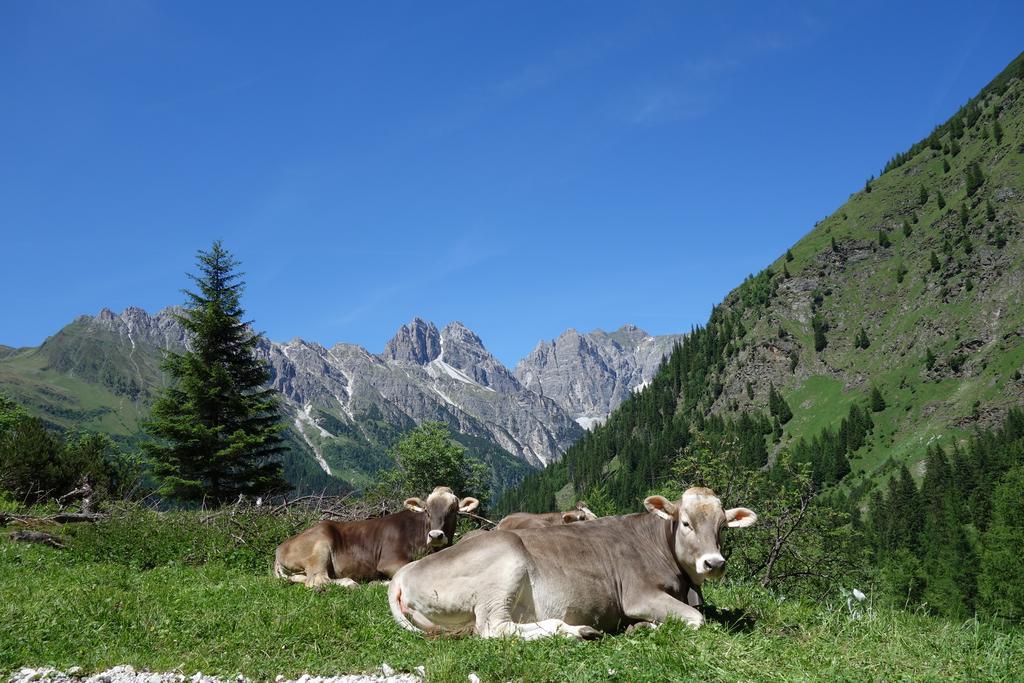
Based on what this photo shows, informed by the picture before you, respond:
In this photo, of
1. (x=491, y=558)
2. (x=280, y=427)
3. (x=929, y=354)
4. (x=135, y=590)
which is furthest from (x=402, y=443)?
(x=929, y=354)

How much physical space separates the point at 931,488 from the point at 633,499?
82.8m

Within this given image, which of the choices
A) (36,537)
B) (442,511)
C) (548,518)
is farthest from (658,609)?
(36,537)

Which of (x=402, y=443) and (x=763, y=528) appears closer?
(x=763, y=528)

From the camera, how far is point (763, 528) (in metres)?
20.8

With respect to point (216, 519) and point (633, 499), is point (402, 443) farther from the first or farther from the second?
point (633, 499)

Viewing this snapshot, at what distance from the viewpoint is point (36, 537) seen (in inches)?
612

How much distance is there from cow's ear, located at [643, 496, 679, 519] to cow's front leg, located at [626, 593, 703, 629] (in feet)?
3.31

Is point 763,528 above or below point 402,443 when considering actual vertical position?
below

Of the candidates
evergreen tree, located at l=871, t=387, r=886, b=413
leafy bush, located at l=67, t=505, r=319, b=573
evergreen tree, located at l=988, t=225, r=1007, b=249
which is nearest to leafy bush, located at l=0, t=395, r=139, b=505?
leafy bush, located at l=67, t=505, r=319, b=573

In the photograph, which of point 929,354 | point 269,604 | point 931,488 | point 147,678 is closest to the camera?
point 147,678

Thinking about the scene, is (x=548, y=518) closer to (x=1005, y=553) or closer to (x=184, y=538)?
(x=184, y=538)

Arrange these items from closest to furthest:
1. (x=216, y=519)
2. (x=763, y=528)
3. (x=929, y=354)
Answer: (x=216, y=519) → (x=763, y=528) → (x=929, y=354)

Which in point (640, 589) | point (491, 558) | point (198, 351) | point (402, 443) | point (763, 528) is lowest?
point (763, 528)

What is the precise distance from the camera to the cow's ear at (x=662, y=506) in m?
8.82
